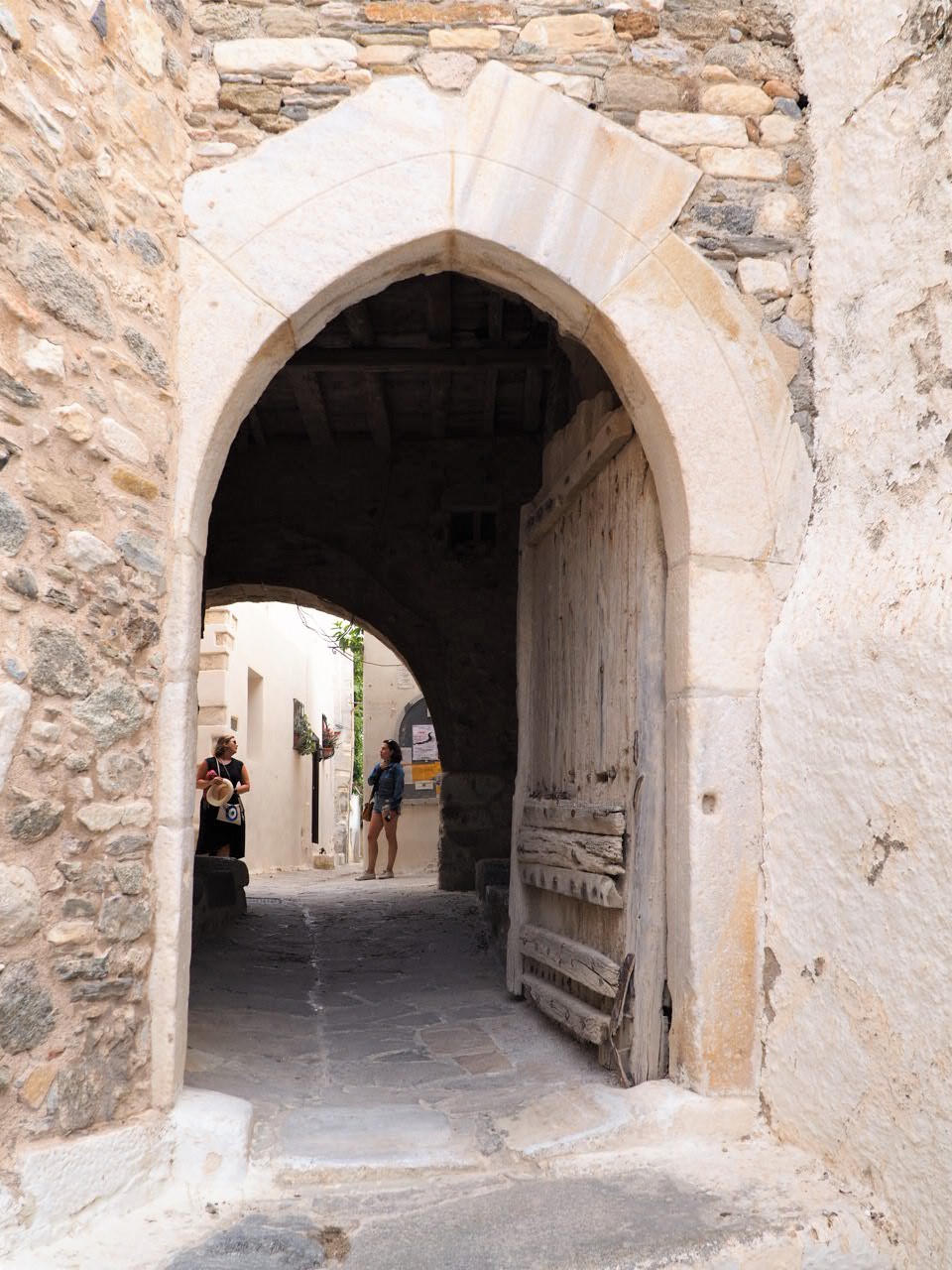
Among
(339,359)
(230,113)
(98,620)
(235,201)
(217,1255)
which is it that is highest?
(339,359)

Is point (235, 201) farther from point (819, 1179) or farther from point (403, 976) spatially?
point (403, 976)

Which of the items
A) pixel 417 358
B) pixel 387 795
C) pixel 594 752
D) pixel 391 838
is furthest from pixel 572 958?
pixel 391 838

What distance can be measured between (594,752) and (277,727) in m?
11.3

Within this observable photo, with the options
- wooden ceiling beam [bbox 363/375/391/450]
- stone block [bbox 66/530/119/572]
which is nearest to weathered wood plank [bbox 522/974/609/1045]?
stone block [bbox 66/530/119/572]

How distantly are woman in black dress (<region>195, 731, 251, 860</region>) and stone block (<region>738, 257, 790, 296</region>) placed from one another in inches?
215

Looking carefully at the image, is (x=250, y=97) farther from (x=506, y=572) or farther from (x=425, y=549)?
(x=506, y=572)

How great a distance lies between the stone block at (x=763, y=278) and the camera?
118 inches

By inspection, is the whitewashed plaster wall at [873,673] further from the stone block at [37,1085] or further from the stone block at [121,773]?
the stone block at [37,1085]

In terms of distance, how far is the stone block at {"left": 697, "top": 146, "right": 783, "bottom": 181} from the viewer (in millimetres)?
3031

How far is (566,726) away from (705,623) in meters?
1.09

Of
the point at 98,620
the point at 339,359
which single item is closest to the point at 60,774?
the point at 98,620

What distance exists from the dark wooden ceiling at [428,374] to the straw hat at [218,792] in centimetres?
241

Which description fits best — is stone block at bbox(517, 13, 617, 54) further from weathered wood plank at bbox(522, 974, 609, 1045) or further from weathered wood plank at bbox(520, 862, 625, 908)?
weathered wood plank at bbox(522, 974, 609, 1045)

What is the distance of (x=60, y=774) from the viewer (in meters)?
2.33
